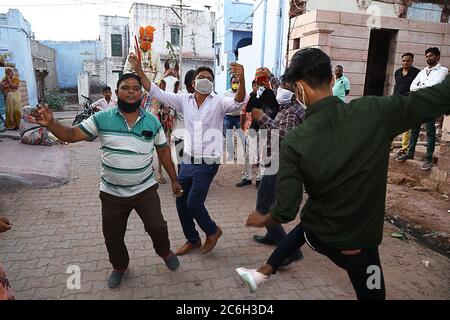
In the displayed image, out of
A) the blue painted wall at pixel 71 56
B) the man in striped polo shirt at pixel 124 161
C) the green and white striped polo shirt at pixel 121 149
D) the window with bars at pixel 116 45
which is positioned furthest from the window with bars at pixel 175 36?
the green and white striped polo shirt at pixel 121 149

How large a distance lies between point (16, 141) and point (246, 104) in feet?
26.0

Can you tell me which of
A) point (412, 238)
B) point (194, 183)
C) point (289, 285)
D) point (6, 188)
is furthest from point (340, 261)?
point (6, 188)

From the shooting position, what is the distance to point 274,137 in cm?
320

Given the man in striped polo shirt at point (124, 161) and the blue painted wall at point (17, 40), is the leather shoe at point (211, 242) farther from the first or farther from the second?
the blue painted wall at point (17, 40)

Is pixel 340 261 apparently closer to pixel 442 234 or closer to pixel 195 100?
pixel 195 100

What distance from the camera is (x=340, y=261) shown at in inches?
75.0

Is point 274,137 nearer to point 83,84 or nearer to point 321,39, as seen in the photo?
point 321,39

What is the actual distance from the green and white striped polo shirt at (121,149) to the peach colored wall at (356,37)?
6116 mm

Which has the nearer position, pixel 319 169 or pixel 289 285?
pixel 319 169

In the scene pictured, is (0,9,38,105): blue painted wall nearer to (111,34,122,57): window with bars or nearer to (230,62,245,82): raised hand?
(230,62,245,82): raised hand

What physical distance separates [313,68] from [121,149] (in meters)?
1.57

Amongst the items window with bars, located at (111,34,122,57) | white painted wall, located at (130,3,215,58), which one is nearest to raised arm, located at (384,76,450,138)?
white painted wall, located at (130,3,215,58)

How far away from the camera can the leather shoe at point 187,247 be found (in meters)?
3.40

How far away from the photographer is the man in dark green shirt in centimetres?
164
